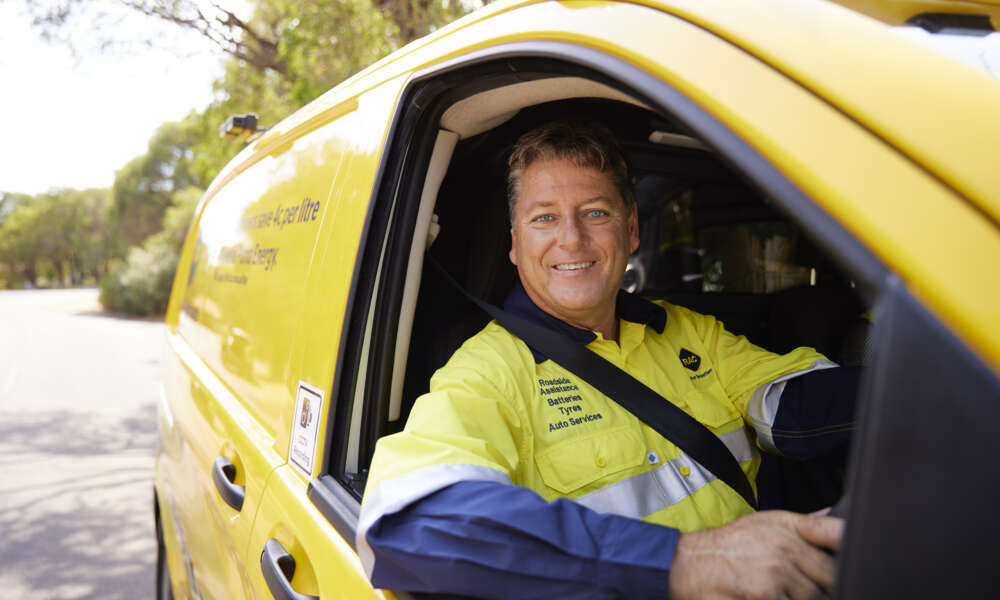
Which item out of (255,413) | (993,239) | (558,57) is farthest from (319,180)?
(993,239)

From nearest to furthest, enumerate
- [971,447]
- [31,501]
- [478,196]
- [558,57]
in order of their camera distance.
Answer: [971,447] → [558,57] → [478,196] → [31,501]

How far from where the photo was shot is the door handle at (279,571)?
1231mm

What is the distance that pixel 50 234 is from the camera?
67625 mm

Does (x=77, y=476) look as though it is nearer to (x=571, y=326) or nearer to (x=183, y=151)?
(x=571, y=326)

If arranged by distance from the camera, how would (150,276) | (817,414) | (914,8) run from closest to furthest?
(914,8)
(817,414)
(150,276)

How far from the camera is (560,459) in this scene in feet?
4.47

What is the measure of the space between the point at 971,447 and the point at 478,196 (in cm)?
153

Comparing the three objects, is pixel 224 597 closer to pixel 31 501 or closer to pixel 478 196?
pixel 478 196

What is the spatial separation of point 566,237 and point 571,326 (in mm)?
235

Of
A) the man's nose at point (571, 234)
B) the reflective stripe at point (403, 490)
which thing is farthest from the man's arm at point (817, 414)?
the reflective stripe at point (403, 490)

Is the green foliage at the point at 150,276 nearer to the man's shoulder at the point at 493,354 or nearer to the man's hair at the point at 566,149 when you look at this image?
the man's hair at the point at 566,149

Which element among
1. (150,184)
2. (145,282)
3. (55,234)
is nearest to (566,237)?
(145,282)

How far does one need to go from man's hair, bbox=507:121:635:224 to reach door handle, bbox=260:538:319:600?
3.27ft

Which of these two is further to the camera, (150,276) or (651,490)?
(150,276)
